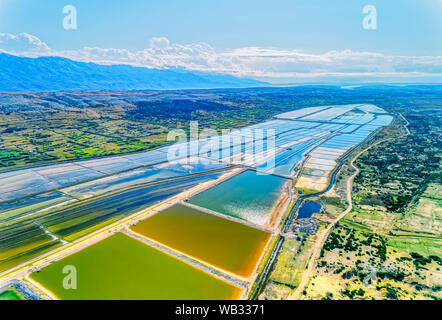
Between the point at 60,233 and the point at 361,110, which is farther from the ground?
the point at 361,110

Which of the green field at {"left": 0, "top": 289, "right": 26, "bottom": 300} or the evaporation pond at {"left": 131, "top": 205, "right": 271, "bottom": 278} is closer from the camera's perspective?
the green field at {"left": 0, "top": 289, "right": 26, "bottom": 300}

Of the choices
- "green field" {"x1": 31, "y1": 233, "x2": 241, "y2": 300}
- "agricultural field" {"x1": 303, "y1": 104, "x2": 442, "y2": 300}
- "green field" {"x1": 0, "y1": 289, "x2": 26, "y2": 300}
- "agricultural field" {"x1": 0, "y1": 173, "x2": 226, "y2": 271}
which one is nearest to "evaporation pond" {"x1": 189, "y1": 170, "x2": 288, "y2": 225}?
"agricultural field" {"x1": 0, "y1": 173, "x2": 226, "y2": 271}

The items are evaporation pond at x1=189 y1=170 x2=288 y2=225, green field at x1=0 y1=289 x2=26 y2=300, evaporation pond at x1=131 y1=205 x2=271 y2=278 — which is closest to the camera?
green field at x1=0 y1=289 x2=26 y2=300

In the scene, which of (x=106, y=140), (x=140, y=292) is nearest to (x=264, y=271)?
(x=140, y=292)

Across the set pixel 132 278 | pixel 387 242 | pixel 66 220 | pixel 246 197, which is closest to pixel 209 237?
pixel 132 278

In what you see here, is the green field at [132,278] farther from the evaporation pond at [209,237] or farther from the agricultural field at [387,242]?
the agricultural field at [387,242]

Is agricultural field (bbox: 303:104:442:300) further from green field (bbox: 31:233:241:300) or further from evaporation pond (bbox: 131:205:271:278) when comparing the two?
green field (bbox: 31:233:241:300)
